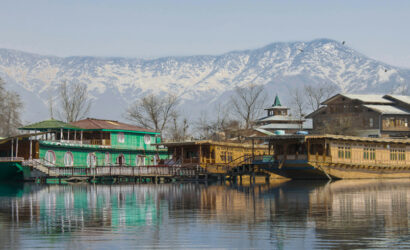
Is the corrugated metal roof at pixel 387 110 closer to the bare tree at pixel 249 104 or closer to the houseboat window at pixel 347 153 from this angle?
the bare tree at pixel 249 104

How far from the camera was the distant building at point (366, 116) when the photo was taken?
3706 inches

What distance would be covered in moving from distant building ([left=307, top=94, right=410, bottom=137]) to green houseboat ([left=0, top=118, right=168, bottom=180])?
1190 inches

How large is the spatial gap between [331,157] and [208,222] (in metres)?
37.8

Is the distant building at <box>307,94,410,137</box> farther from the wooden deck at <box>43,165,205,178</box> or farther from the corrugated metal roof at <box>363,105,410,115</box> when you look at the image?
the wooden deck at <box>43,165,205,178</box>

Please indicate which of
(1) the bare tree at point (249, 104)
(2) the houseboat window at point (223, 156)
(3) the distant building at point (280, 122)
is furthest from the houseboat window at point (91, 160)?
(3) the distant building at point (280, 122)

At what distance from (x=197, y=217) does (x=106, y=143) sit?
4594cm

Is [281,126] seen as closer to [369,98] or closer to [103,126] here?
[369,98]

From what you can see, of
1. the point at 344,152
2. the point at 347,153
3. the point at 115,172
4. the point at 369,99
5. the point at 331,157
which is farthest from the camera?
the point at 369,99

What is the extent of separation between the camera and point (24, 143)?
6291 cm

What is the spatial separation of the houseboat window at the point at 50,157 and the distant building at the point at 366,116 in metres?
44.1

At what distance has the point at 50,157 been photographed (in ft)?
212

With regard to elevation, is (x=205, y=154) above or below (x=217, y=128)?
below

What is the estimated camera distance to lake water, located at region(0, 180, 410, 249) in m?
20.2

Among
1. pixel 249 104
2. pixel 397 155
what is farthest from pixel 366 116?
pixel 249 104
